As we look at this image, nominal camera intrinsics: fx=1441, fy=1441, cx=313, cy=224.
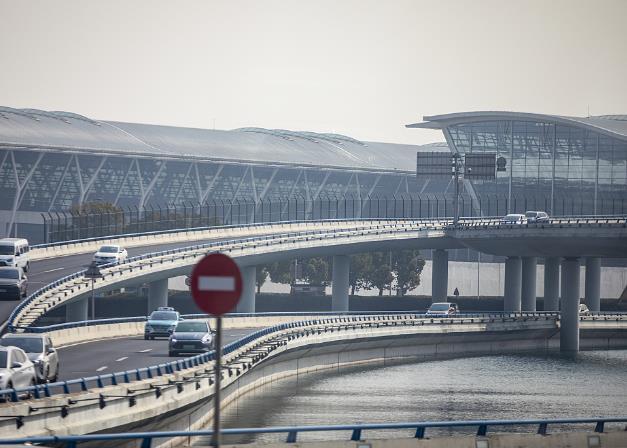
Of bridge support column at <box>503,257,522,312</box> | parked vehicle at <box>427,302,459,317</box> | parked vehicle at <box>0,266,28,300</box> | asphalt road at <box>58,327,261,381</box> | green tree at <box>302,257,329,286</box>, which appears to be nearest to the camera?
asphalt road at <box>58,327,261,381</box>

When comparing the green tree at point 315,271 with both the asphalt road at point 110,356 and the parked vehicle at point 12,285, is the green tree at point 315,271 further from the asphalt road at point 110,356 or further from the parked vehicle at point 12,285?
the asphalt road at point 110,356

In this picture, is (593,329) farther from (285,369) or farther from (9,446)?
(9,446)

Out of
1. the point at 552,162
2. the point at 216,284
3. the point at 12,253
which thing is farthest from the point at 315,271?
the point at 216,284

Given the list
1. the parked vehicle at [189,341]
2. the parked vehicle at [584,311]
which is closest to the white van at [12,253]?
the parked vehicle at [189,341]

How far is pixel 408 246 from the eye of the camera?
136 metres

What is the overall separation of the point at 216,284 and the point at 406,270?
151139mm

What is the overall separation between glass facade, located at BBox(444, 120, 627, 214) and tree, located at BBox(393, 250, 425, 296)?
2068 cm

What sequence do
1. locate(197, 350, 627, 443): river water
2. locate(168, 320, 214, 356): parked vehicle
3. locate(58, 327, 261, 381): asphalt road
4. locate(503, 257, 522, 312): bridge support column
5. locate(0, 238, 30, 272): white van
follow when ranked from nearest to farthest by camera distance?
locate(58, 327, 261, 381): asphalt road
locate(197, 350, 627, 443): river water
locate(168, 320, 214, 356): parked vehicle
locate(0, 238, 30, 272): white van
locate(503, 257, 522, 312): bridge support column

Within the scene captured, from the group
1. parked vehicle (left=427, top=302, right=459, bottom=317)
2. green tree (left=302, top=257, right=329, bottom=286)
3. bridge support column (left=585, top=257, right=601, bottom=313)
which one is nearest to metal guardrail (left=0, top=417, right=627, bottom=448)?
parked vehicle (left=427, top=302, right=459, bottom=317)

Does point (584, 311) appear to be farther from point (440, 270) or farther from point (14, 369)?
point (14, 369)

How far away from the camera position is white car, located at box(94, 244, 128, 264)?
346 ft

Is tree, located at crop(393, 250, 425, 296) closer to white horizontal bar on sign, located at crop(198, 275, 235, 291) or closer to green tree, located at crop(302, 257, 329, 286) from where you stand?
green tree, located at crop(302, 257, 329, 286)

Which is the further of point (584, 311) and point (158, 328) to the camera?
point (584, 311)

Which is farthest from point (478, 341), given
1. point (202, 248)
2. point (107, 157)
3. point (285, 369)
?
point (107, 157)
